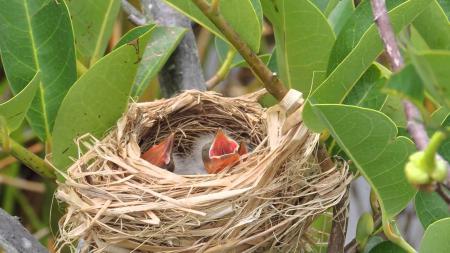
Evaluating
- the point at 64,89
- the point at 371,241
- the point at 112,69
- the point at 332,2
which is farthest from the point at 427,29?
the point at 64,89

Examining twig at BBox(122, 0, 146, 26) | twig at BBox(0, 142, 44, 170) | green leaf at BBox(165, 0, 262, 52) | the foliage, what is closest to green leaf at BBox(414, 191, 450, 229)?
the foliage

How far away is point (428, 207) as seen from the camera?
1202mm

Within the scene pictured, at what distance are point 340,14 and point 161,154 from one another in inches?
17.8

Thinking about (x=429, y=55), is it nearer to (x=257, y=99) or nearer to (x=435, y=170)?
(x=435, y=170)

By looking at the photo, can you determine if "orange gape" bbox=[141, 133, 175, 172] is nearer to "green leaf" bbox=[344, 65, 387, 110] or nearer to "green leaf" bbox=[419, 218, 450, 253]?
"green leaf" bbox=[344, 65, 387, 110]

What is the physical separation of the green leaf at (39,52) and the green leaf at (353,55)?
438mm

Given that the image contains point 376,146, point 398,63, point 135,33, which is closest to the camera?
point 398,63

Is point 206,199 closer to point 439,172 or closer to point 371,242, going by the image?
point 371,242

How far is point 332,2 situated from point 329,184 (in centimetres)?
36

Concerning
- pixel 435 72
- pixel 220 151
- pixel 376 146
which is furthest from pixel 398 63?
pixel 220 151

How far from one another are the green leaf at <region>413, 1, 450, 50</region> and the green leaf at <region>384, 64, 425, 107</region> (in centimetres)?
66

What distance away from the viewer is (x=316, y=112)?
3.08 ft

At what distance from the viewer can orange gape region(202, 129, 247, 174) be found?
1.52 m

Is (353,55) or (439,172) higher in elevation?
(439,172)
